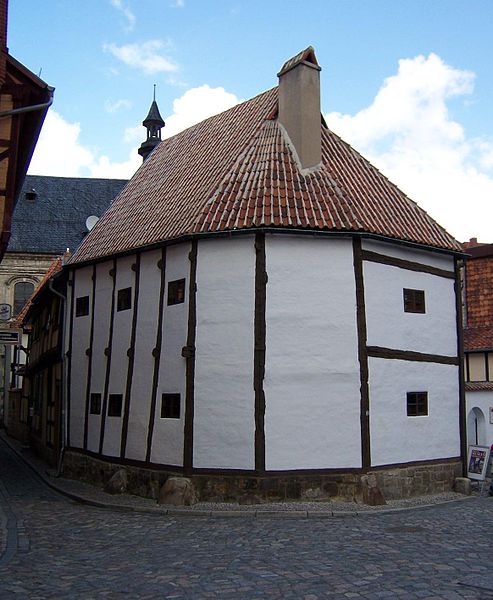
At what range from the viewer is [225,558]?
9.48m

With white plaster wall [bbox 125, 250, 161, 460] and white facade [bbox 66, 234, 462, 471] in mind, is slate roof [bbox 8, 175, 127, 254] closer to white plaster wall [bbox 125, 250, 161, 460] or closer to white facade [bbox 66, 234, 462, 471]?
white plaster wall [bbox 125, 250, 161, 460]

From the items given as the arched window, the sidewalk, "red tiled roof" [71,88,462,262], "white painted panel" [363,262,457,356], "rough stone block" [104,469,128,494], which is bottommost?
the sidewalk

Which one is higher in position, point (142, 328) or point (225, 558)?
point (142, 328)

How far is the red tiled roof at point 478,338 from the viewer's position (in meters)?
25.6

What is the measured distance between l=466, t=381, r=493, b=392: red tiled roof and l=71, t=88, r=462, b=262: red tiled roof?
10.2 meters

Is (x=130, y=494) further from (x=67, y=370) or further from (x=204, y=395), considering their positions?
(x=67, y=370)

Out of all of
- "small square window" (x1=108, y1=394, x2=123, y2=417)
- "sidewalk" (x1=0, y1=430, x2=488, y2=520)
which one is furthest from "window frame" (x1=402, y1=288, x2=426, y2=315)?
"small square window" (x1=108, y1=394, x2=123, y2=417)

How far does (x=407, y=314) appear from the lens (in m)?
15.5

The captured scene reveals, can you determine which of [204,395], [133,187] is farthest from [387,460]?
[133,187]

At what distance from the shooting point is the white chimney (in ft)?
52.7

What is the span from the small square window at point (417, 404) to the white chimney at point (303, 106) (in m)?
5.61

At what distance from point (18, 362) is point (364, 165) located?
27892 millimetres

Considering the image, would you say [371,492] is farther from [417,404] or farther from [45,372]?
[45,372]

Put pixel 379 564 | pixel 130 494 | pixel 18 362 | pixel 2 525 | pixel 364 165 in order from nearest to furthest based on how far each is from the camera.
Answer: pixel 379 564
pixel 2 525
pixel 130 494
pixel 364 165
pixel 18 362
